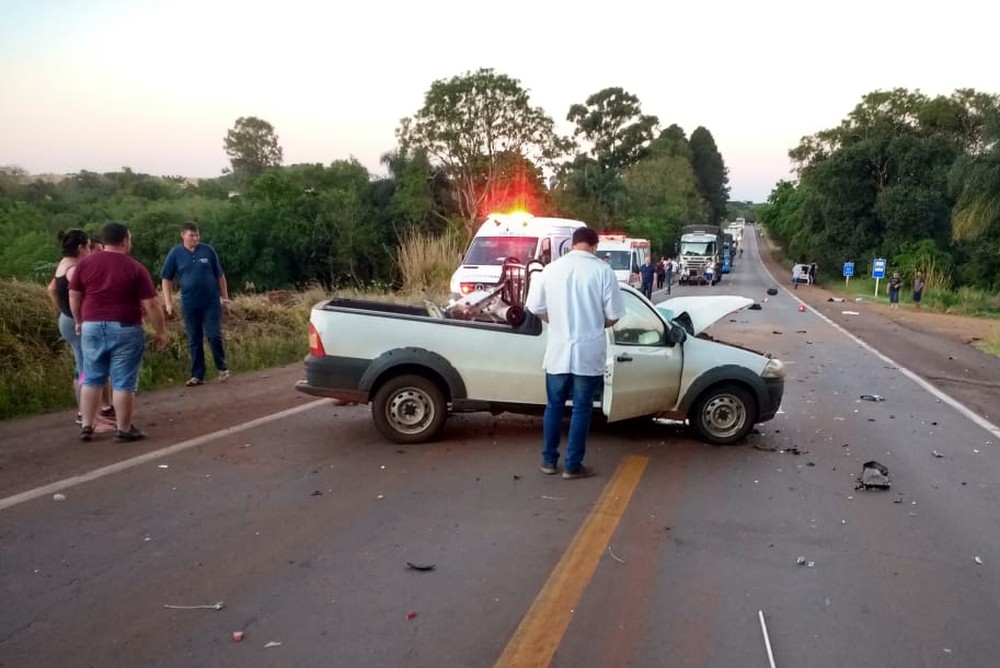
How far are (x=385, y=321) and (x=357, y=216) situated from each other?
47.6 metres

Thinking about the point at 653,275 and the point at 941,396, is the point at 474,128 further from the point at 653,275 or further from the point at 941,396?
the point at 941,396

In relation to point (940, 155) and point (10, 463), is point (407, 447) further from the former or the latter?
point (940, 155)

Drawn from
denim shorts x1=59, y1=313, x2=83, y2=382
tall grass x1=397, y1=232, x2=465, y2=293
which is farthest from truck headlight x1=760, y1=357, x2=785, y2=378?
tall grass x1=397, y1=232, x2=465, y2=293

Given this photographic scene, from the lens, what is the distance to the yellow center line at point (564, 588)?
367cm

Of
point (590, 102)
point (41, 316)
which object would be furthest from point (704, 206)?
point (41, 316)

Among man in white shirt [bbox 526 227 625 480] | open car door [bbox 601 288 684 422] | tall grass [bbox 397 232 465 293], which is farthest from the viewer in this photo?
tall grass [bbox 397 232 465 293]

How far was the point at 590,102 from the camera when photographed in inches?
3561

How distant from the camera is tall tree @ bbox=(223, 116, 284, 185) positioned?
9994 cm

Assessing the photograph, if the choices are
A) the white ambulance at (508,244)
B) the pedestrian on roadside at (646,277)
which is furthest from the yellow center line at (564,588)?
the pedestrian on roadside at (646,277)

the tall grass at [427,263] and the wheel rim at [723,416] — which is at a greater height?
the tall grass at [427,263]

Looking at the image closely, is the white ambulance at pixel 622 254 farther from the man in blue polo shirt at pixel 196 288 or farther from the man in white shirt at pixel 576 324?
the man in white shirt at pixel 576 324

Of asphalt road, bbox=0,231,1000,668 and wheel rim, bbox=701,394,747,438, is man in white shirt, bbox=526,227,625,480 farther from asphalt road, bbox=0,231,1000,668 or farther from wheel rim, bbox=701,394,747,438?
wheel rim, bbox=701,394,747,438

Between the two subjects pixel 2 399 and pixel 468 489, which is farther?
pixel 2 399

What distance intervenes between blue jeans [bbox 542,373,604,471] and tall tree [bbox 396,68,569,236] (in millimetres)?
44318
